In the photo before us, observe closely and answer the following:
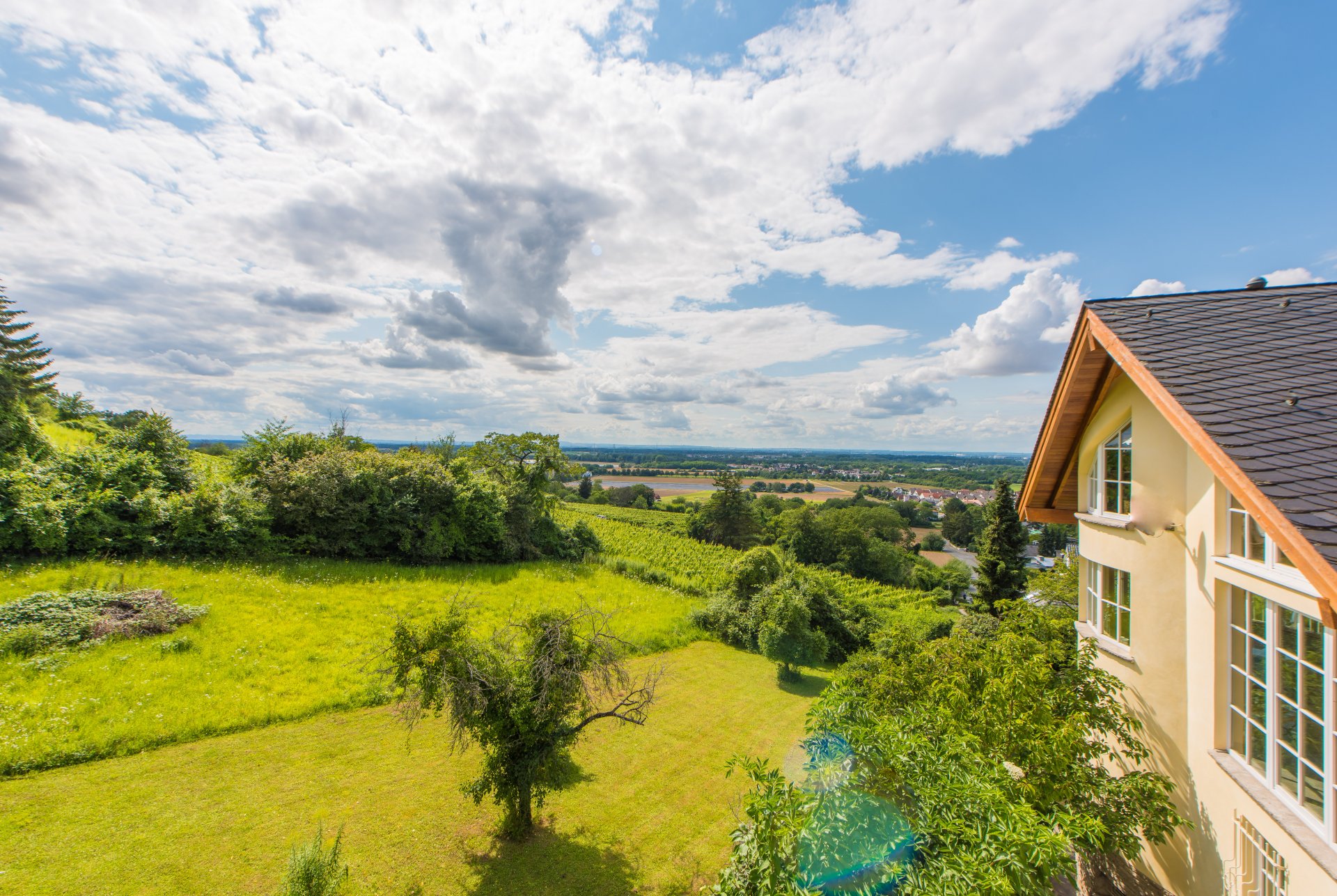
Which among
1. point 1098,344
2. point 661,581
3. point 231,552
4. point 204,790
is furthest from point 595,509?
point 1098,344

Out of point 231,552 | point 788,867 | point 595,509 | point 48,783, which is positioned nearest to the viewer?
point 788,867

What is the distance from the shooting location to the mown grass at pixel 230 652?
899cm

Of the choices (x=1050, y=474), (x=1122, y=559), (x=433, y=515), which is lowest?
(x=433, y=515)

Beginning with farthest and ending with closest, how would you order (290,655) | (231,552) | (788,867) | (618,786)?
(231,552) < (290,655) < (618,786) < (788,867)

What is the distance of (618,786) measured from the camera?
959 centimetres

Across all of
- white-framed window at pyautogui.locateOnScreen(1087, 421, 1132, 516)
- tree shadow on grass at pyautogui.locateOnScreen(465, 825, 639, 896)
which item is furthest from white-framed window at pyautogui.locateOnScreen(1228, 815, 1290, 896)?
tree shadow on grass at pyautogui.locateOnScreen(465, 825, 639, 896)

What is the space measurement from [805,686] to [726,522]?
4019 centimetres

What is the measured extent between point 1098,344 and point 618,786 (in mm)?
10751

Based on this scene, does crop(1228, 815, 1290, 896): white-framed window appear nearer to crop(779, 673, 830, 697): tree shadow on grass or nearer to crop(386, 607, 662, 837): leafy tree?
crop(386, 607, 662, 837): leafy tree

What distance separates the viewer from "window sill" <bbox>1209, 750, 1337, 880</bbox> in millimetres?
3453

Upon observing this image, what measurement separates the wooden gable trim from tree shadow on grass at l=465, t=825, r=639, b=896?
8197mm

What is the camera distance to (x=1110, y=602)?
24.0 feet

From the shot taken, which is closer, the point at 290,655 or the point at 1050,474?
the point at 1050,474

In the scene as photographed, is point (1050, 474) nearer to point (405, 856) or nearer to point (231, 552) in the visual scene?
point (405, 856)
